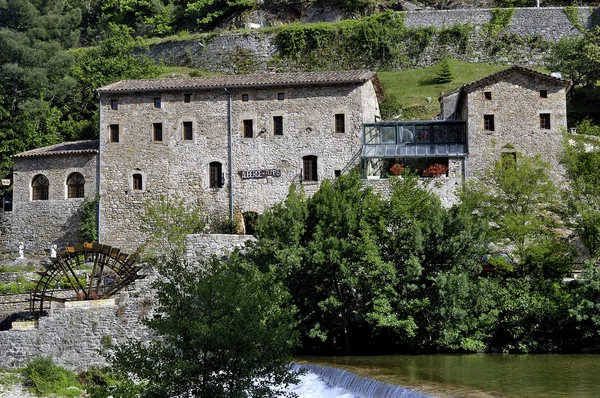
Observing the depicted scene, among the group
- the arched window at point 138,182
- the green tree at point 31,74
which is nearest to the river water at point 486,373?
the arched window at point 138,182

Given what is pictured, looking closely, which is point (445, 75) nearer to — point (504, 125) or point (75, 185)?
point (504, 125)

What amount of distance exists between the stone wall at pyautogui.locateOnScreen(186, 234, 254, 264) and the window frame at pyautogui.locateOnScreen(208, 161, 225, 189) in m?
9.64

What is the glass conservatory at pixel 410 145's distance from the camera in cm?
4188

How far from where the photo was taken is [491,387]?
21562 millimetres

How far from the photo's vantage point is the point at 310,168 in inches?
1655

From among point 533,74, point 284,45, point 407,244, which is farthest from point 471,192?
point 284,45

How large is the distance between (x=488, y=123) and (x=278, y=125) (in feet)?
33.2

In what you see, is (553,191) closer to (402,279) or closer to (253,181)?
(402,279)

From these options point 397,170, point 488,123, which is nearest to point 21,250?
point 397,170

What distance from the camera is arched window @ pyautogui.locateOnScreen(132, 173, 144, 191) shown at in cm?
4297

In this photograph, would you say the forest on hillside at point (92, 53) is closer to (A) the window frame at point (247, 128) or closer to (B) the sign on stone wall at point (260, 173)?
(A) the window frame at point (247, 128)

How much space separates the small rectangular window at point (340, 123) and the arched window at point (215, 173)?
6.02m

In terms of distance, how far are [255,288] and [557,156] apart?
2297 cm

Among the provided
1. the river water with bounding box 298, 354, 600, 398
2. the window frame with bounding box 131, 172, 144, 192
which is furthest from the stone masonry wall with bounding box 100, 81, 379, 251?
the river water with bounding box 298, 354, 600, 398
